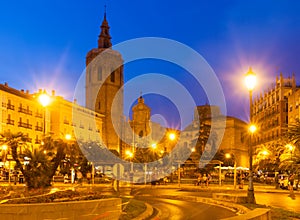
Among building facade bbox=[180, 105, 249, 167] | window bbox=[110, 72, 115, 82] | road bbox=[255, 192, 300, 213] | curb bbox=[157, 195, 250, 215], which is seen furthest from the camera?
window bbox=[110, 72, 115, 82]

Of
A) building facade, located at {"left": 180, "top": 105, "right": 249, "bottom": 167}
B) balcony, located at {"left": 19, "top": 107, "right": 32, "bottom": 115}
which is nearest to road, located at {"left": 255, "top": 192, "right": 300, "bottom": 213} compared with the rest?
building facade, located at {"left": 180, "top": 105, "right": 249, "bottom": 167}

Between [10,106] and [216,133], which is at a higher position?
[10,106]

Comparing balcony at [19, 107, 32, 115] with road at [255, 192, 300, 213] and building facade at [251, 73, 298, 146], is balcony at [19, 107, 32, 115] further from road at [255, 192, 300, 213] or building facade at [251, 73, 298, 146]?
road at [255, 192, 300, 213]

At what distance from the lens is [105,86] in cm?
10575

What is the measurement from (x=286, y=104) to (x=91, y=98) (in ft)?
152

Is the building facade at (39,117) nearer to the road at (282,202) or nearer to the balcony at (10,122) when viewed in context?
the balcony at (10,122)

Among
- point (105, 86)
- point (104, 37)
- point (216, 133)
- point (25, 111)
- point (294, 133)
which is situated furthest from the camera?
point (104, 37)

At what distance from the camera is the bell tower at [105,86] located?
10556 centimetres

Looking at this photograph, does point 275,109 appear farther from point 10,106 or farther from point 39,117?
point 10,106

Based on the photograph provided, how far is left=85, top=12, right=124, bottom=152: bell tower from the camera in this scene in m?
106

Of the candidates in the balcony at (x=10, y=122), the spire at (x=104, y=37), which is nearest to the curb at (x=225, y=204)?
the balcony at (x=10, y=122)

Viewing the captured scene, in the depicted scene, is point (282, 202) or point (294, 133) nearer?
point (294, 133)

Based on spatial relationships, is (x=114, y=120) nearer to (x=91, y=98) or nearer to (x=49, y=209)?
(x=91, y=98)

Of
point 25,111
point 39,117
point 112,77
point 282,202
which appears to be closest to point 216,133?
point 39,117
